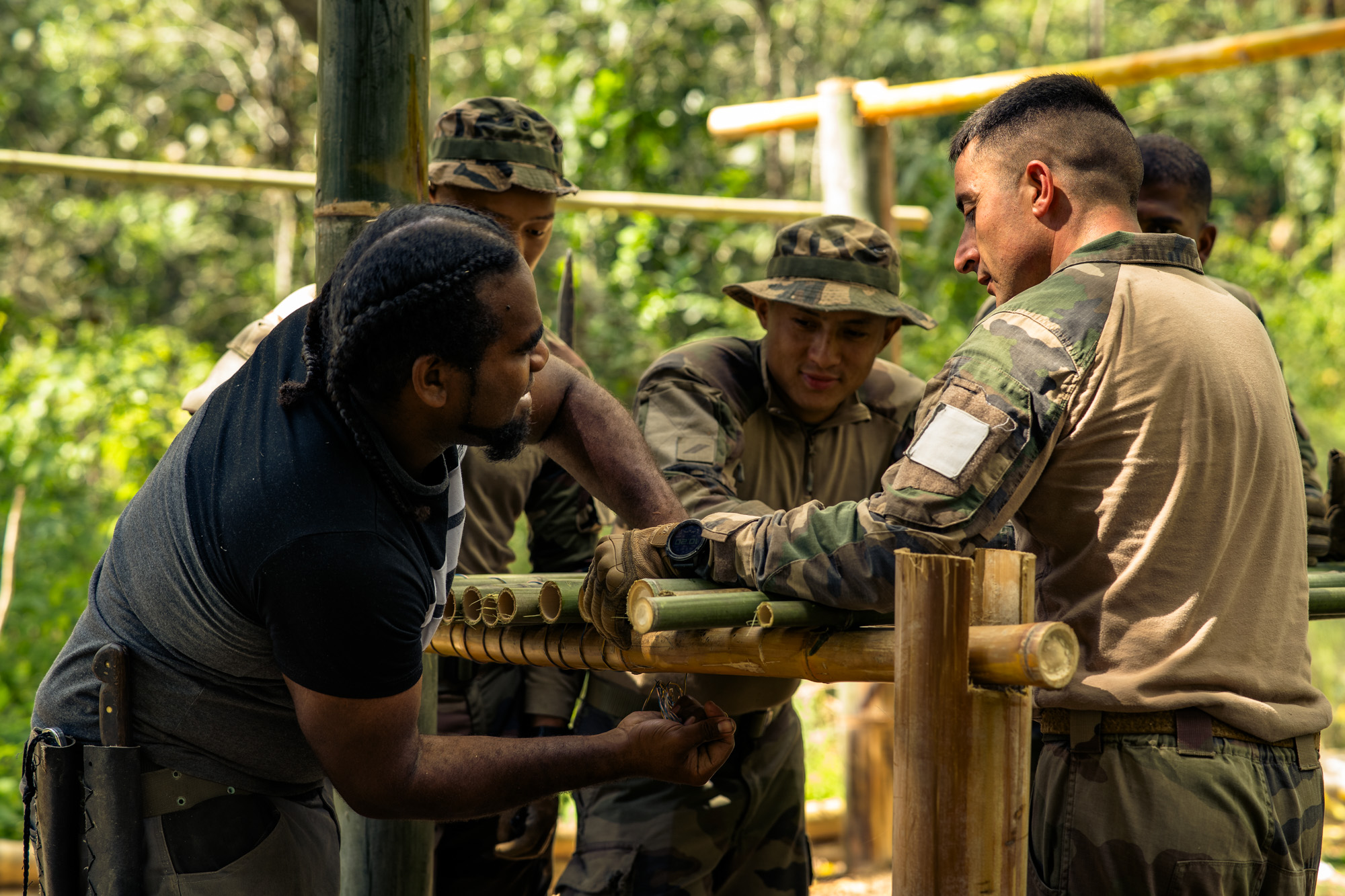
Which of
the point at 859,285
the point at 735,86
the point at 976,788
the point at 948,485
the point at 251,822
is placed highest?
the point at 735,86

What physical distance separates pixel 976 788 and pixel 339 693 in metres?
0.94

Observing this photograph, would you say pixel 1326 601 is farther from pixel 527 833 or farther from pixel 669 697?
pixel 527 833

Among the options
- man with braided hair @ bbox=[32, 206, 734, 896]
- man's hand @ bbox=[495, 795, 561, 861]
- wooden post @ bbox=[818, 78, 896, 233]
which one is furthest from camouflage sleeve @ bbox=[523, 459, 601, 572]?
wooden post @ bbox=[818, 78, 896, 233]

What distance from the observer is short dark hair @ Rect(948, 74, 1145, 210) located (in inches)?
88.9

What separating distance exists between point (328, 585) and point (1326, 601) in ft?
6.39

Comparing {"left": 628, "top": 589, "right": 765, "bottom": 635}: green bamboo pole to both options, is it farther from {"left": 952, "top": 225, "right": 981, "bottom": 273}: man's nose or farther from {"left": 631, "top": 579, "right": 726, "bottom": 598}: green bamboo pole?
{"left": 952, "top": 225, "right": 981, "bottom": 273}: man's nose

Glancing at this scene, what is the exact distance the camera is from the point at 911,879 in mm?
1782

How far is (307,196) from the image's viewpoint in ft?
36.6

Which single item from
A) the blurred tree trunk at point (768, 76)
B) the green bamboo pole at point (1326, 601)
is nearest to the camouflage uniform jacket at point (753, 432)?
the green bamboo pole at point (1326, 601)

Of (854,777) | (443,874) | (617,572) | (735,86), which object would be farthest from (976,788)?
(735,86)

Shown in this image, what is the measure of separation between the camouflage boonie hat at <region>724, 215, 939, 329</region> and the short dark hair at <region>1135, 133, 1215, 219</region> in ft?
2.77

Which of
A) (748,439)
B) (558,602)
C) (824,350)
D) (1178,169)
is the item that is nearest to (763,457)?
(748,439)

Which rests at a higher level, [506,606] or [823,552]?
[823,552]

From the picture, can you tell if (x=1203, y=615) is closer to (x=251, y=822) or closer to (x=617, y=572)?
(x=617, y=572)
